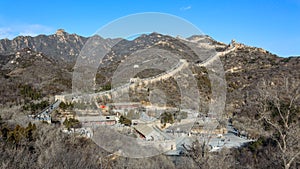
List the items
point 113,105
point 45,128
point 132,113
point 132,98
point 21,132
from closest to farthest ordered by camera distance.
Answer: point 21,132 < point 45,128 < point 132,113 < point 113,105 < point 132,98

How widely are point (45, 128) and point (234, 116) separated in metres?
17.8

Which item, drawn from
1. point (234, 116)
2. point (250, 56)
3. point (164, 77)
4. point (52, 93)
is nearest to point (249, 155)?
point (234, 116)

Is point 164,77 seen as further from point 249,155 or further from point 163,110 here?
point 249,155

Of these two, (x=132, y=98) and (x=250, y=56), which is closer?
(x=132, y=98)

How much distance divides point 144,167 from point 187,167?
4.70 ft

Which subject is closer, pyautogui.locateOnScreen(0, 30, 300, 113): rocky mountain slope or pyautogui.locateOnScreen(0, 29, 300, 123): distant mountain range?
pyautogui.locateOnScreen(0, 29, 300, 123): distant mountain range

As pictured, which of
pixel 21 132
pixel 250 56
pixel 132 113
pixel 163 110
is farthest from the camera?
pixel 250 56

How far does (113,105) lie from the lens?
68.4 feet

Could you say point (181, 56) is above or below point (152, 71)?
above

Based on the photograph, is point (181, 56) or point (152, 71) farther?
point (181, 56)

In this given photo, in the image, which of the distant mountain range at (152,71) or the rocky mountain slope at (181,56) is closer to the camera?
the distant mountain range at (152,71)

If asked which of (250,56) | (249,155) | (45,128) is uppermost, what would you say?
(250,56)

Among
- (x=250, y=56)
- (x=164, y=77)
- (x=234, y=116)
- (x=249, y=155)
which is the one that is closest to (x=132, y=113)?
(x=249, y=155)

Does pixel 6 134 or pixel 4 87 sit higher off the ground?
pixel 4 87
